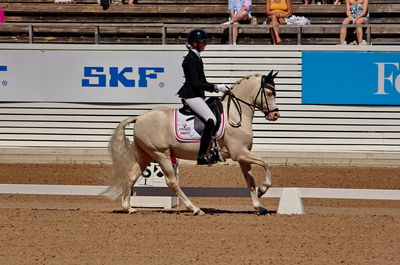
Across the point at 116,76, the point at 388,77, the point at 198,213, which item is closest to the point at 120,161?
the point at 198,213

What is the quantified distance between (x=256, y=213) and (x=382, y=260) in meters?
3.56

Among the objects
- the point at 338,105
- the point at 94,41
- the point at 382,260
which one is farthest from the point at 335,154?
the point at 382,260

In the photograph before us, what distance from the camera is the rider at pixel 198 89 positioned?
12.2 metres

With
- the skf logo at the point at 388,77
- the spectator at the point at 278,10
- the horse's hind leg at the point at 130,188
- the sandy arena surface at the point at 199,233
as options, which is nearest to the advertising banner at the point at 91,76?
the spectator at the point at 278,10

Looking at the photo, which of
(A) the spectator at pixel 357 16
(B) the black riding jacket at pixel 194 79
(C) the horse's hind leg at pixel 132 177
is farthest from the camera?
(A) the spectator at pixel 357 16

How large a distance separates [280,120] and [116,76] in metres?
3.44

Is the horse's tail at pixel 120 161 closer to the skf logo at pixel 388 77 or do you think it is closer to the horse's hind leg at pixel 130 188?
the horse's hind leg at pixel 130 188

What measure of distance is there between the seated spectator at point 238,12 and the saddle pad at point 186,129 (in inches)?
272

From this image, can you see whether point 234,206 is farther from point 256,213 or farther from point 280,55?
point 280,55

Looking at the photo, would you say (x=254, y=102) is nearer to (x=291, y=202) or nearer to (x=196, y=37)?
(x=196, y=37)

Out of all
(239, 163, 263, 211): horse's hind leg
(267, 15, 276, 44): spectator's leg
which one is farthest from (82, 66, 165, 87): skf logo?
(239, 163, 263, 211): horse's hind leg

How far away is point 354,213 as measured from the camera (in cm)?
1341

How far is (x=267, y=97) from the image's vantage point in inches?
492

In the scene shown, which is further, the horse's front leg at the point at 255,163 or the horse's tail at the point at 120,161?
the horse's tail at the point at 120,161
